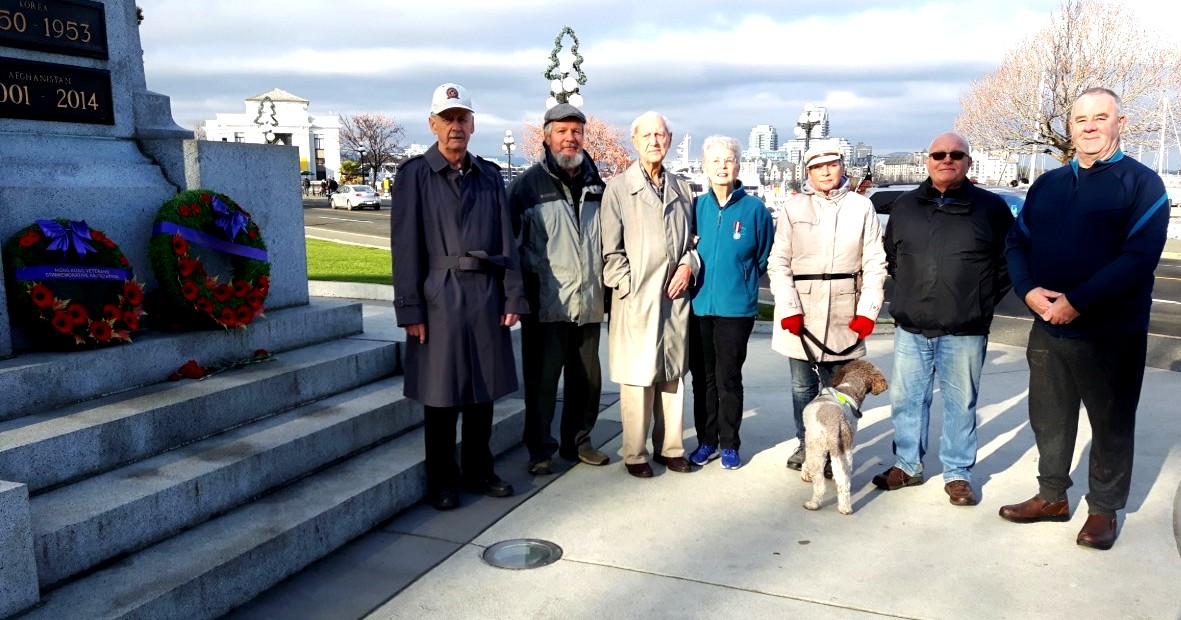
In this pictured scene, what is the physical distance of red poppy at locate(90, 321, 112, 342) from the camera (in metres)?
3.93

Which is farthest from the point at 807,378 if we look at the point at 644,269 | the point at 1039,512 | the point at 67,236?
the point at 67,236

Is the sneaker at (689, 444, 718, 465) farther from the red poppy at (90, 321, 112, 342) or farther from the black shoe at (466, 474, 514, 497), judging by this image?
the red poppy at (90, 321, 112, 342)

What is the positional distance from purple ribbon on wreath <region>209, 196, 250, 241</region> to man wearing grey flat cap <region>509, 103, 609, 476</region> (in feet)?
5.27

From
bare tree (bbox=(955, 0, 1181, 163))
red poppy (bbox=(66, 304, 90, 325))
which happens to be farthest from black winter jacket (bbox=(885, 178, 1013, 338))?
bare tree (bbox=(955, 0, 1181, 163))

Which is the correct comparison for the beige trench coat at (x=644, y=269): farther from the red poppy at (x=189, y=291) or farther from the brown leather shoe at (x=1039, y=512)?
the red poppy at (x=189, y=291)

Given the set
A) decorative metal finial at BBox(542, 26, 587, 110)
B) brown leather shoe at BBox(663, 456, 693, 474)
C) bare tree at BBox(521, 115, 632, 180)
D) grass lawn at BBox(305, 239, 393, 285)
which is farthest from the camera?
bare tree at BBox(521, 115, 632, 180)

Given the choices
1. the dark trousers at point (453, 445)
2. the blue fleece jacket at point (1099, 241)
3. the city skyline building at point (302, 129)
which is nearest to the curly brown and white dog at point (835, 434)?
the blue fleece jacket at point (1099, 241)

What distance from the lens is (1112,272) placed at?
137 inches

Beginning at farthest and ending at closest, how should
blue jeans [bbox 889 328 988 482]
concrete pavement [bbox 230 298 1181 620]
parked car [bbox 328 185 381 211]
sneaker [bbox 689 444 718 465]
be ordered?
parked car [bbox 328 185 381 211] < sneaker [bbox 689 444 718 465] < blue jeans [bbox 889 328 988 482] < concrete pavement [bbox 230 298 1181 620]

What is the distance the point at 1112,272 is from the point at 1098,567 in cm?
128

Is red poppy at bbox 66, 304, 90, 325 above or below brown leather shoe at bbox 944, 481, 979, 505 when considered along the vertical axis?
above

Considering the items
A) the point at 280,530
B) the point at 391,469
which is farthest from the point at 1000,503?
the point at 280,530

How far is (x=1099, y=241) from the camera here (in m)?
3.61

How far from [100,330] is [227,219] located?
1.00 m
